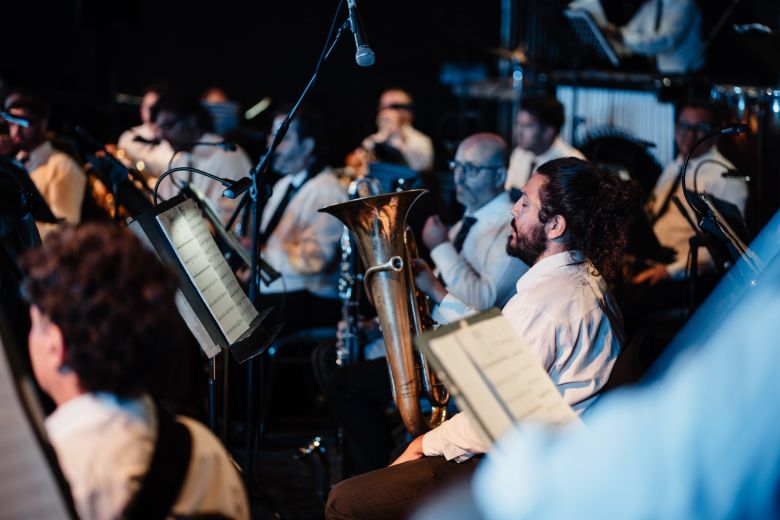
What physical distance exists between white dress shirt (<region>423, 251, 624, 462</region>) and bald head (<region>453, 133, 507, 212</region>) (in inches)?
55.3

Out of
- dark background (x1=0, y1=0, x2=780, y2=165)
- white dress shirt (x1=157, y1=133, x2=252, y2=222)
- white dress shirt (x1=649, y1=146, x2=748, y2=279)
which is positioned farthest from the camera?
dark background (x1=0, y1=0, x2=780, y2=165)

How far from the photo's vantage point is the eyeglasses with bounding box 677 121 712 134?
→ 462 cm

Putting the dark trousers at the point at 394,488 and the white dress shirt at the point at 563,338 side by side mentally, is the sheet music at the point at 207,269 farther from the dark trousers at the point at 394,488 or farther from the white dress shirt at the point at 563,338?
the white dress shirt at the point at 563,338

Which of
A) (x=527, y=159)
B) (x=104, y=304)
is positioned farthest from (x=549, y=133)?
(x=104, y=304)

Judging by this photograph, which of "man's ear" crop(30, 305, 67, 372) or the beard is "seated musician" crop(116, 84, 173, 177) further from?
"man's ear" crop(30, 305, 67, 372)

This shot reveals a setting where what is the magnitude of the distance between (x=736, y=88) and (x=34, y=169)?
3.82 meters

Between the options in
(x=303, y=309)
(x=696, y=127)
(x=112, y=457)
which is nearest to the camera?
(x=112, y=457)

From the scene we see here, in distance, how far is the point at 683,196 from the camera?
491 cm

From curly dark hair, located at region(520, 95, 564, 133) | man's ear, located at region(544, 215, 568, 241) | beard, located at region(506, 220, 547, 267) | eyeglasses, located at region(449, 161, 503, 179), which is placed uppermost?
curly dark hair, located at region(520, 95, 564, 133)

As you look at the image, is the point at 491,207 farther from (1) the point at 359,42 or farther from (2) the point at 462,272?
(1) the point at 359,42

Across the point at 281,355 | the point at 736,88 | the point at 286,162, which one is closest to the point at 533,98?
the point at 736,88

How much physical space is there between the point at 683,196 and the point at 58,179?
11.2ft

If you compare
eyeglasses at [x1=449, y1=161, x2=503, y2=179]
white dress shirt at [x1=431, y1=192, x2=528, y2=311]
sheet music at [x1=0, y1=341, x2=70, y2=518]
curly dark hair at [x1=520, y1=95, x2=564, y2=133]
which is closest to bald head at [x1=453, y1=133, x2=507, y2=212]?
eyeglasses at [x1=449, y1=161, x2=503, y2=179]

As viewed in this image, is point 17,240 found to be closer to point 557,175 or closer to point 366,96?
point 557,175
